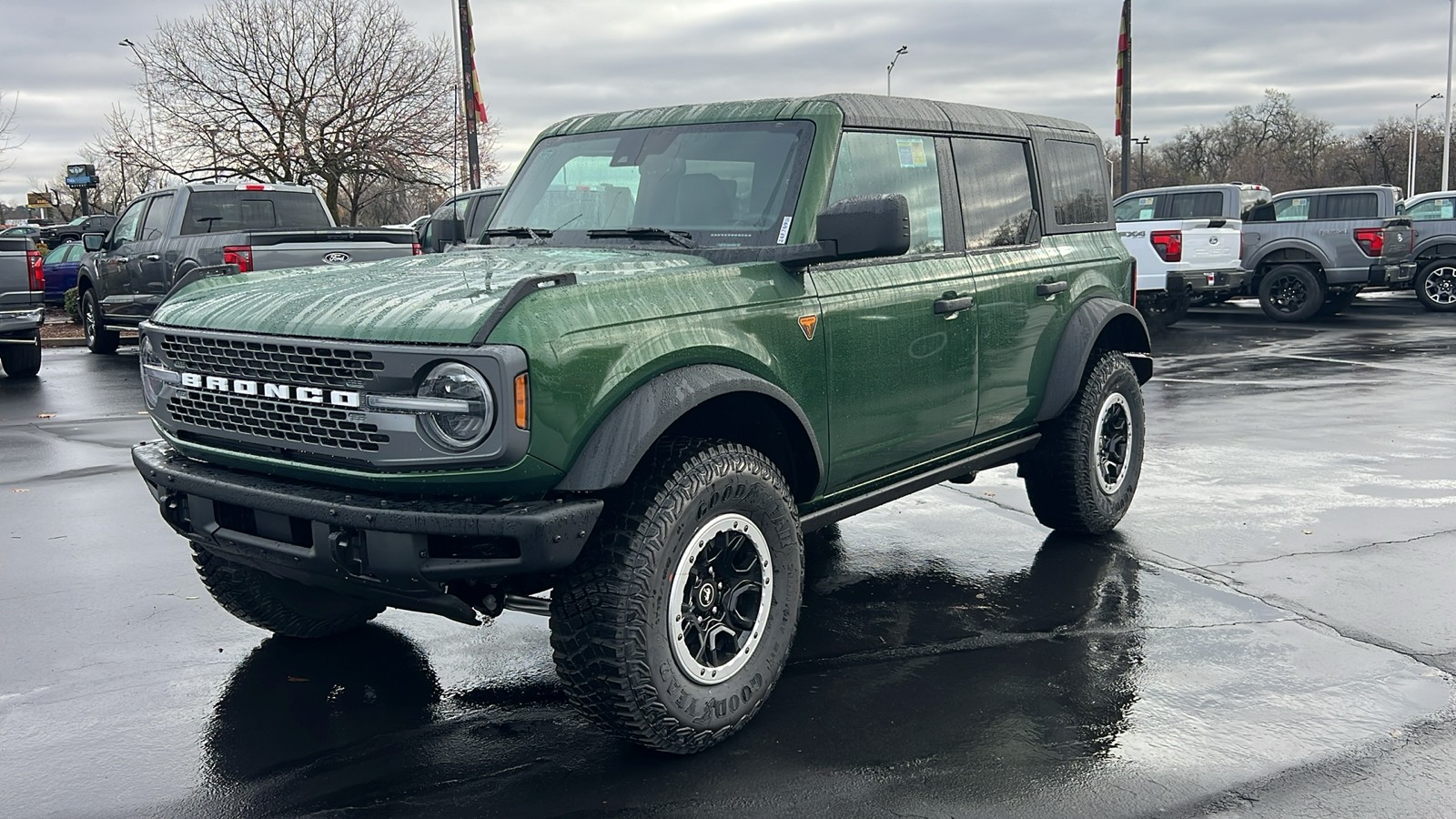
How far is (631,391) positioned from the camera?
3.51 meters

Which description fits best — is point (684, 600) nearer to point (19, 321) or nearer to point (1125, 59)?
point (19, 321)

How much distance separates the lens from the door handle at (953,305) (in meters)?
4.81

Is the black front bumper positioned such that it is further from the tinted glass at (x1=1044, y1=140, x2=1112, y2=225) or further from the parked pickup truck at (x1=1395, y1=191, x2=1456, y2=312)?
the parked pickup truck at (x1=1395, y1=191, x2=1456, y2=312)

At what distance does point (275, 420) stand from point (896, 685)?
2222 millimetres

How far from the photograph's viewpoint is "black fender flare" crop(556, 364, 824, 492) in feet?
10.9

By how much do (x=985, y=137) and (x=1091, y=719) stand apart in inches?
105

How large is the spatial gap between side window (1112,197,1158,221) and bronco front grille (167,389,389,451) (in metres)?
17.2

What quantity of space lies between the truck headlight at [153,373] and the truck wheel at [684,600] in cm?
156

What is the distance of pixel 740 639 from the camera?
3852 millimetres

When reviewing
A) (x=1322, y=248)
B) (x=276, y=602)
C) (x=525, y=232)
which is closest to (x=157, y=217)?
(x=525, y=232)

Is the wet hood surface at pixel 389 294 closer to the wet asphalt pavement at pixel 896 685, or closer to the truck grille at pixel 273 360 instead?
the truck grille at pixel 273 360

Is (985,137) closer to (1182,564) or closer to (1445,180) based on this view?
(1182,564)

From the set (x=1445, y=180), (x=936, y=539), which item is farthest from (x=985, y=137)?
(x=1445, y=180)

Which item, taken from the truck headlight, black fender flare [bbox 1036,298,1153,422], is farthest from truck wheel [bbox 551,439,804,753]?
black fender flare [bbox 1036,298,1153,422]
